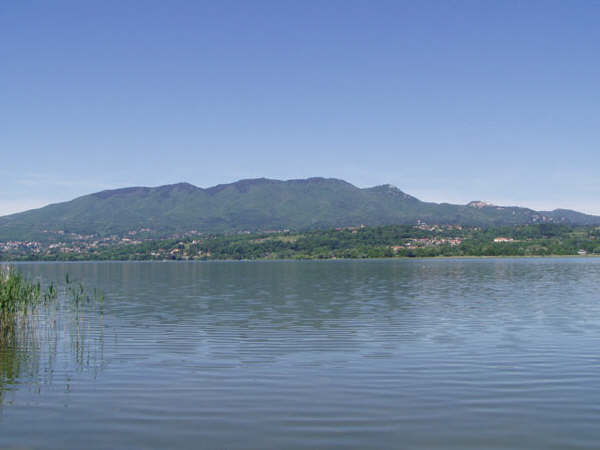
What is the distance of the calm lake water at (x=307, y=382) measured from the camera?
36.8ft

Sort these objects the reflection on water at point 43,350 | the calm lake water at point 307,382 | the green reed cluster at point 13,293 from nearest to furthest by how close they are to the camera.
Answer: the calm lake water at point 307,382, the reflection on water at point 43,350, the green reed cluster at point 13,293

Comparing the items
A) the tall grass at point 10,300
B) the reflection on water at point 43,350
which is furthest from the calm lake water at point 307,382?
the tall grass at point 10,300

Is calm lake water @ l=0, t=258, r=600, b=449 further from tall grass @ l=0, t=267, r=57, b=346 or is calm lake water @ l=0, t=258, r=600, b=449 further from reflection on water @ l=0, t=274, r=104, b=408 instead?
tall grass @ l=0, t=267, r=57, b=346

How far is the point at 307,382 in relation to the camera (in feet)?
50.8

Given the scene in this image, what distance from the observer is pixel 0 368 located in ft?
57.0

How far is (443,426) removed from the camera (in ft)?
38.1

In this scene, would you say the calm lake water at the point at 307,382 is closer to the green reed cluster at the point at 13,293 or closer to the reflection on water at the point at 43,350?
the reflection on water at the point at 43,350

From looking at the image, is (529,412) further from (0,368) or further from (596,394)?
(0,368)

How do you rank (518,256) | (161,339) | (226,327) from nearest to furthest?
(161,339) < (226,327) < (518,256)

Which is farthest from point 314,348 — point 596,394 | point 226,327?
point 596,394

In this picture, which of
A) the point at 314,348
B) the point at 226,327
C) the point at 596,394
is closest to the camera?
the point at 596,394

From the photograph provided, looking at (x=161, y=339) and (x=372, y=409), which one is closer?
(x=372, y=409)

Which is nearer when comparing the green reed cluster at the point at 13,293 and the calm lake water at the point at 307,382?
the calm lake water at the point at 307,382

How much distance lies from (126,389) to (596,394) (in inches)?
445
